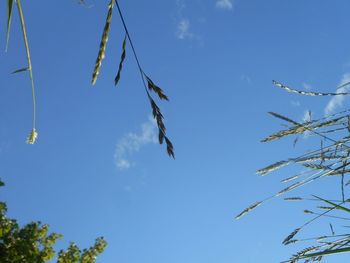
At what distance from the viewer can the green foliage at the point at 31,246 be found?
11430mm

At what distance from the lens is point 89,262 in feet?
42.2

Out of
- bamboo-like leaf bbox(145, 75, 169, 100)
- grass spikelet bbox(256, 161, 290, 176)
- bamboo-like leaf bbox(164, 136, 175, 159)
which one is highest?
grass spikelet bbox(256, 161, 290, 176)

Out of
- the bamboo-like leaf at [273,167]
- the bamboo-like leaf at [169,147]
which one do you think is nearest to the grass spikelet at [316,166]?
the bamboo-like leaf at [273,167]

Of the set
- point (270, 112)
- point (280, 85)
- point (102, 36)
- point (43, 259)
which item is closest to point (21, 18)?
point (102, 36)

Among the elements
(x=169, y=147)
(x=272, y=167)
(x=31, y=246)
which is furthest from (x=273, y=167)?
(x=31, y=246)

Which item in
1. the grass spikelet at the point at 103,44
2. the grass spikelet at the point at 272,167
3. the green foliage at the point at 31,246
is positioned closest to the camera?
the grass spikelet at the point at 103,44

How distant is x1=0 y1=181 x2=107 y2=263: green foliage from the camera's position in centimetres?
1143

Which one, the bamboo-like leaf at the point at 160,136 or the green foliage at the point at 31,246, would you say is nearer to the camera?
the bamboo-like leaf at the point at 160,136

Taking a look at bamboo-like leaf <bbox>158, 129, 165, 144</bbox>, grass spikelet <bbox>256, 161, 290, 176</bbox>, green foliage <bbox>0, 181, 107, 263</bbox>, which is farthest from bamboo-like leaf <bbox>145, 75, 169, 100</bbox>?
green foliage <bbox>0, 181, 107, 263</bbox>

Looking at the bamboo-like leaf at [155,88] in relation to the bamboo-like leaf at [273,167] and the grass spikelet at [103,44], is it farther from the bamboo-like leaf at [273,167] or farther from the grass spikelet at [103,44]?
the bamboo-like leaf at [273,167]

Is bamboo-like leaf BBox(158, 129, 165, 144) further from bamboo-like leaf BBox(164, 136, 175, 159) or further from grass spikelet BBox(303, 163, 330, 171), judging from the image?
grass spikelet BBox(303, 163, 330, 171)

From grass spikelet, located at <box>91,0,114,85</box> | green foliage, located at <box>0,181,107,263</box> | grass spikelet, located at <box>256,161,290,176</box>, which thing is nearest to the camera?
grass spikelet, located at <box>91,0,114,85</box>

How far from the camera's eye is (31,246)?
39.4ft

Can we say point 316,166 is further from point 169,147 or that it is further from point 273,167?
point 169,147
